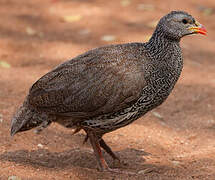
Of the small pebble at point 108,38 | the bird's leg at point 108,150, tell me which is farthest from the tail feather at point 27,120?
the small pebble at point 108,38

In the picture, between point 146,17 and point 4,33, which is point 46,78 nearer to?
point 4,33

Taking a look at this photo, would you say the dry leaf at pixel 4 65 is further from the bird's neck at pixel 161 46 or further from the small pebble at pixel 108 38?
the bird's neck at pixel 161 46

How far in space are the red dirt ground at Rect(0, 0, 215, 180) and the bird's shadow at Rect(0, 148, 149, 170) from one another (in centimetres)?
1

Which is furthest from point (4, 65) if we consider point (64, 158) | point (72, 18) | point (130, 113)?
point (130, 113)

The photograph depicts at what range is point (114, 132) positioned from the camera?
6086mm

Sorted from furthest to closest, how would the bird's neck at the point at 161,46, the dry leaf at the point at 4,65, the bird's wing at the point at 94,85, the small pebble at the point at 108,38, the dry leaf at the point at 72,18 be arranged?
the dry leaf at the point at 72,18 < the small pebble at the point at 108,38 < the dry leaf at the point at 4,65 < the bird's neck at the point at 161,46 < the bird's wing at the point at 94,85

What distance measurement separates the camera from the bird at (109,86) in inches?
184

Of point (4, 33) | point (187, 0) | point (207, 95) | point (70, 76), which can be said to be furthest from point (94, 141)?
point (187, 0)

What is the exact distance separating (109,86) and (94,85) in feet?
0.52

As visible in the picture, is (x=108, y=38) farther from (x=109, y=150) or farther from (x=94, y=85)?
(x=94, y=85)

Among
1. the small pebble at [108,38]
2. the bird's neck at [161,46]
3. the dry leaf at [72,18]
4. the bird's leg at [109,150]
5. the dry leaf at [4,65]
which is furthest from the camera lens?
the dry leaf at [72,18]

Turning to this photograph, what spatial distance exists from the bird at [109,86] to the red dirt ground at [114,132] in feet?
1.64

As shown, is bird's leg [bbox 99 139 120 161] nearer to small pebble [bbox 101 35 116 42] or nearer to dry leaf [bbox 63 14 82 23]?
small pebble [bbox 101 35 116 42]

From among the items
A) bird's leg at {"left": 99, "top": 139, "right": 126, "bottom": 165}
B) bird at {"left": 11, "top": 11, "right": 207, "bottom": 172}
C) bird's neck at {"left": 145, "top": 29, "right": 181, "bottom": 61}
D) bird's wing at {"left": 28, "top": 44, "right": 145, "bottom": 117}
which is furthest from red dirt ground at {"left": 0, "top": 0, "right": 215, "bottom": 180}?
bird's neck at {"left": 145, "top": 29, "right": 181, "bottom": 61}
